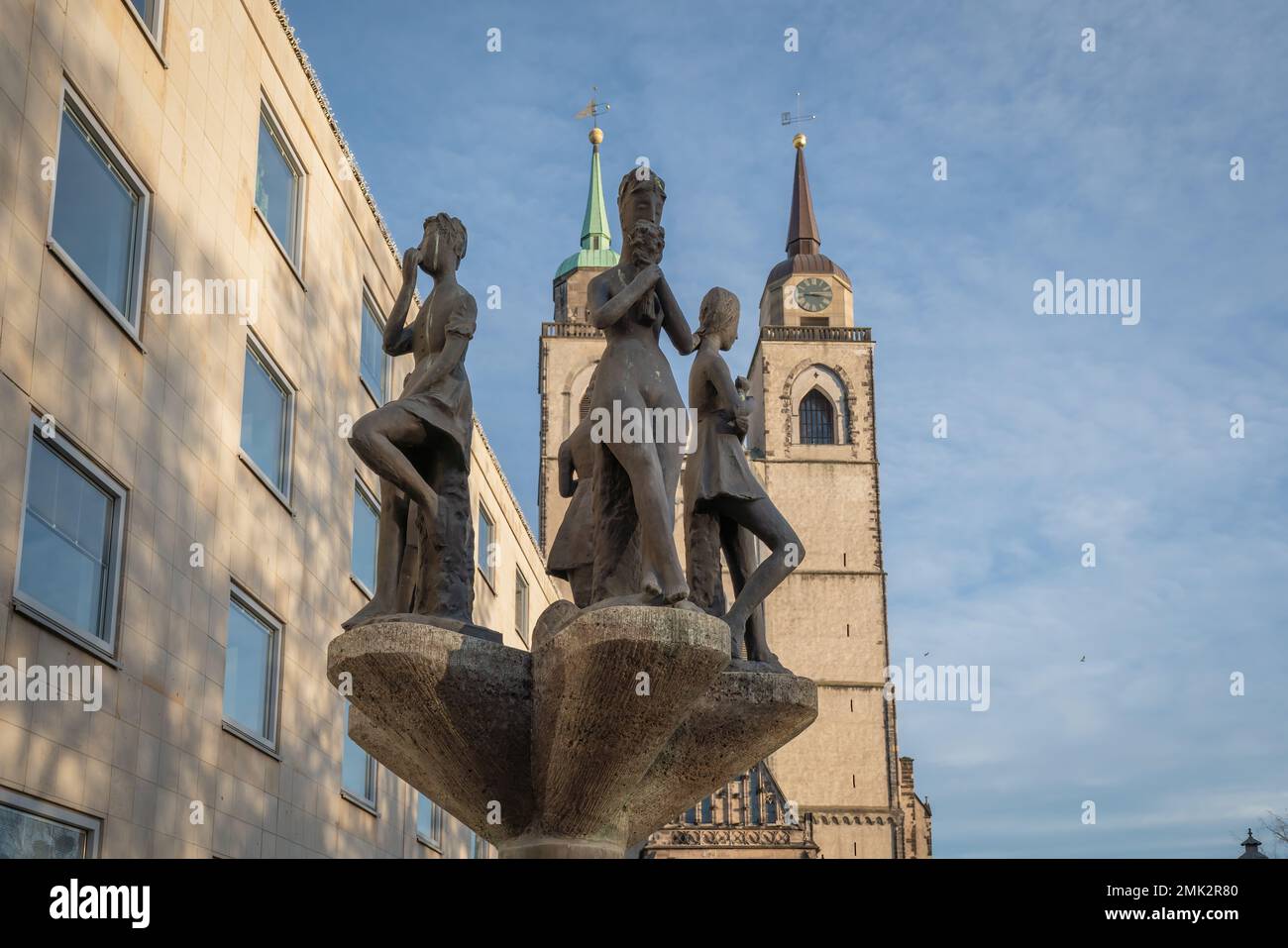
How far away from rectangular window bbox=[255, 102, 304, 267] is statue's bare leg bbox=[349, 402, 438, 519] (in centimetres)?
987

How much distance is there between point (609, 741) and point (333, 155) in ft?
51.9

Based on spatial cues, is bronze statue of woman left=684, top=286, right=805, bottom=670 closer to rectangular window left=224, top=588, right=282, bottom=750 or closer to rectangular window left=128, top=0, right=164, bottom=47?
rectangular window left=128, top=0, right=164, bottom=47

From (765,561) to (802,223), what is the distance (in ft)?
224

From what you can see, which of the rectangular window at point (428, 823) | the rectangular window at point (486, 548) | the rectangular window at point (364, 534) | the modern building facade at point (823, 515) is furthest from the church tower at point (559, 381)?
the rectangular window at point (364, 534)

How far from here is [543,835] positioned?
843 cm

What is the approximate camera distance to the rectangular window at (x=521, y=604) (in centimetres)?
3762

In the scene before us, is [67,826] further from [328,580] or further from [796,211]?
[796,211]

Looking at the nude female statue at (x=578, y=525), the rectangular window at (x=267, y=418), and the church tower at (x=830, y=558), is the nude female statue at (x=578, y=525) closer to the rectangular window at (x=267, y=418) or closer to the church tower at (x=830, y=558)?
the rectangular window at (x=267, y=418)

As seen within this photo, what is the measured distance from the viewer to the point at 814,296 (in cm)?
6919

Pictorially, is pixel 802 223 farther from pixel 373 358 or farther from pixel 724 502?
pixel 724 502

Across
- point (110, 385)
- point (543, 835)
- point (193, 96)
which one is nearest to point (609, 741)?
point (543, 835)

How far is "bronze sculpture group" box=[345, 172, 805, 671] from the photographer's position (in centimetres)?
866

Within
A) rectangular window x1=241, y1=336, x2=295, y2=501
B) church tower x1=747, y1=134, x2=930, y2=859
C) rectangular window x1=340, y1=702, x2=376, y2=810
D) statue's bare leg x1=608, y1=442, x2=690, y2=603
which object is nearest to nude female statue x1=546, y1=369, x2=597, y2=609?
statue's bare leg x1=608, y1=442, x2=690, y2=603

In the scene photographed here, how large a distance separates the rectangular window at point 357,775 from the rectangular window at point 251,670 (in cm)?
259
